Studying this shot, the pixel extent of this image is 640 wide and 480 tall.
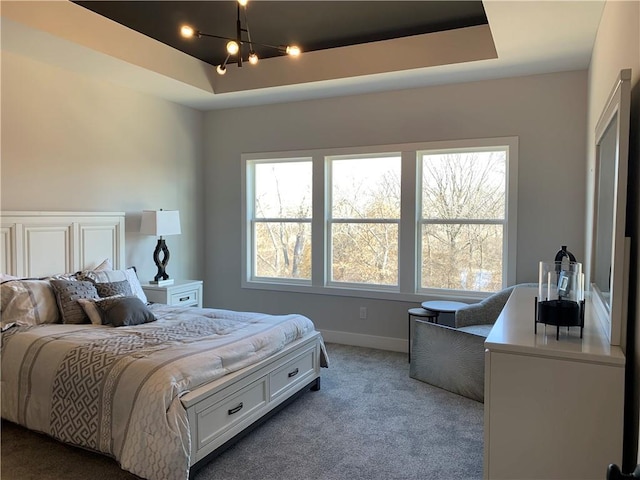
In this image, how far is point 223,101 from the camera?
523 cm

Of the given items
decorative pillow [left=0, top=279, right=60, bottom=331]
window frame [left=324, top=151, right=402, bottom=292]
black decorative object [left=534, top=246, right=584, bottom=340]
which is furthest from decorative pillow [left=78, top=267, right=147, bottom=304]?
black decorative object [left=534, top=246, right=584, bottom=340]

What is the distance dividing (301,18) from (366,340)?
10.5 ft

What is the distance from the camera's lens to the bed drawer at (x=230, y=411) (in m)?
2.49

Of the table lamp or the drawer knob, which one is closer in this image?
the drawer knob

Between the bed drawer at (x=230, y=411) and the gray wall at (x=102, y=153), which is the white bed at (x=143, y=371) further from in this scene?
the gray wall at (x=102, y=153)

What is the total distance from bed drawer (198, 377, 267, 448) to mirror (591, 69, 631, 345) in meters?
1.95

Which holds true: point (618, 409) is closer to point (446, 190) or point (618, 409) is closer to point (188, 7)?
point (446, 190)

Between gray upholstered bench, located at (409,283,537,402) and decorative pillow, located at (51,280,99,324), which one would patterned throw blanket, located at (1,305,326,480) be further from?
gray upholstered bench, located at (409,283,537,402)

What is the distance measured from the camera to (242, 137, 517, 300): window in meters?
4.41

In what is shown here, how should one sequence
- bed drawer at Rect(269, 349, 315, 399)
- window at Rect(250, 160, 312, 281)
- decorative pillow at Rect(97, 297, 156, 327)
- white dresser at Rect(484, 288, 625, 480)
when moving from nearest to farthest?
1. white dresser at Rect(484, 288, 625, 480)
2. bed drawer at Rect(269, 349, 315, 399)
3. decorative pillow at Rect(97, 297, 156, 327)
4. window at Rect(250, 160, 312, 281)

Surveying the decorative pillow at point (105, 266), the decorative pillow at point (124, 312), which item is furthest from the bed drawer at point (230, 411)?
the decorative pillow at point (105, 266)

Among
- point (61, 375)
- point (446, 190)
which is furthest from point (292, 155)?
point (61, 375)

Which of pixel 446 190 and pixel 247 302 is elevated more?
pixel 446 190

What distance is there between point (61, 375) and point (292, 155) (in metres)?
3.31
